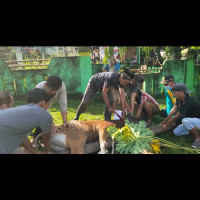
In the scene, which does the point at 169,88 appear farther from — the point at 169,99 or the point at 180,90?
the point at 180,90

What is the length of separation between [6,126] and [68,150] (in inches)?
45.5

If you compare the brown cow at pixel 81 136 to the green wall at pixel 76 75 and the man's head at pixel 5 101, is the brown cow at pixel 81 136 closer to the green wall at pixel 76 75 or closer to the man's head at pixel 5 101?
the man's head at pixel 5 101

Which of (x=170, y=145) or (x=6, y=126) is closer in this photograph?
(x=6, y=126)

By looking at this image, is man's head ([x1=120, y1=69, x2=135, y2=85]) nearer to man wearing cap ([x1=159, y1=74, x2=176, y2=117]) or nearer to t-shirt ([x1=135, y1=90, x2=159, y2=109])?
t-shirt ([x1=135, y1=90, x2=159, y2=109])

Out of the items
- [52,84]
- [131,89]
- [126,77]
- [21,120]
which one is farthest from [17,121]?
[131,89]

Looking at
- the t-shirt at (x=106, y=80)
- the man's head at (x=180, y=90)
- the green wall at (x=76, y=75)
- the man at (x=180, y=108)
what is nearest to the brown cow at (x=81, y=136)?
the t-shirt at (x=106, y=80)

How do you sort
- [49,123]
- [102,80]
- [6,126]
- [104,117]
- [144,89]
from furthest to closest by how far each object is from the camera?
[144,89] < [104,117] < [102,80] < [49,123] < [6,126]

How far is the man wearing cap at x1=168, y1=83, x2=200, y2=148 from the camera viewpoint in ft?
11.6

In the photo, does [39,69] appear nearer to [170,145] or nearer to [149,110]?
[149,110]

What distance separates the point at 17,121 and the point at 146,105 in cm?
283

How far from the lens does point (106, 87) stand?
3.96 meters

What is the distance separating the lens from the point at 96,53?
15.1 feet

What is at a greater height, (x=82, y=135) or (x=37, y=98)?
(x=37, y=98)

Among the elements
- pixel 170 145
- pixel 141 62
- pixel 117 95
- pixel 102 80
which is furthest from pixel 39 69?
pixel 170 145
